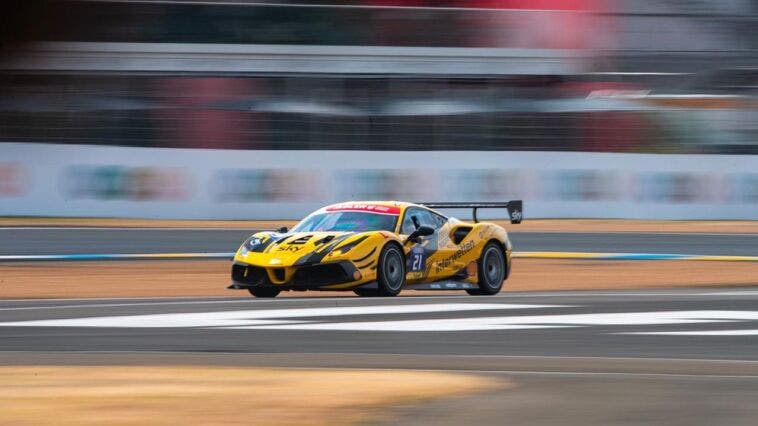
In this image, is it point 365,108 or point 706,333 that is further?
point 365,108

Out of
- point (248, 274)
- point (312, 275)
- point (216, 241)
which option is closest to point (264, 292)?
point (248, 274)

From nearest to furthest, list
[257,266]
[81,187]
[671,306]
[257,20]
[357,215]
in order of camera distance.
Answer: [671,306] → [257,266] → [357,215] → [81,187] → [257,20]

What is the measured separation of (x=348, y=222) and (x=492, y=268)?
177 cm

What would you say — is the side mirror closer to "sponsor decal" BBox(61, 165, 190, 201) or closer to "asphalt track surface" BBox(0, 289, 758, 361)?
"asphalt track surface" BBox(0, 289, 758, 361)

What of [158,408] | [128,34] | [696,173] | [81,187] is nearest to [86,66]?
[128,34]

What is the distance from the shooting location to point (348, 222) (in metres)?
12.8

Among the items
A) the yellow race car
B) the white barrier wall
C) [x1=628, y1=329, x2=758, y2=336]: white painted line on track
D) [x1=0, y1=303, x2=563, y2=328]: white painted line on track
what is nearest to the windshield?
the yellow race car

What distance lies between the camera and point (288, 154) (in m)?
24.4

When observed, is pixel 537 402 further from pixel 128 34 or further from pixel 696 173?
pixel 128 34

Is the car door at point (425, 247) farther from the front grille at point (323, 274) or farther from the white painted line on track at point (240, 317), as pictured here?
the white painted line on track at point (240, 317)

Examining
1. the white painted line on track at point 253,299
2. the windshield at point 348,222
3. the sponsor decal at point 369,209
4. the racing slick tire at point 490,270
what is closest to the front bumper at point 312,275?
the white painted line on track at point 253,299

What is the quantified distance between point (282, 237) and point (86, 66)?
1414cm

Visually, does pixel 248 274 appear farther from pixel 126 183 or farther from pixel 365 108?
pixel 365 108

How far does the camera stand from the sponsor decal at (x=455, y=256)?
1307cm
